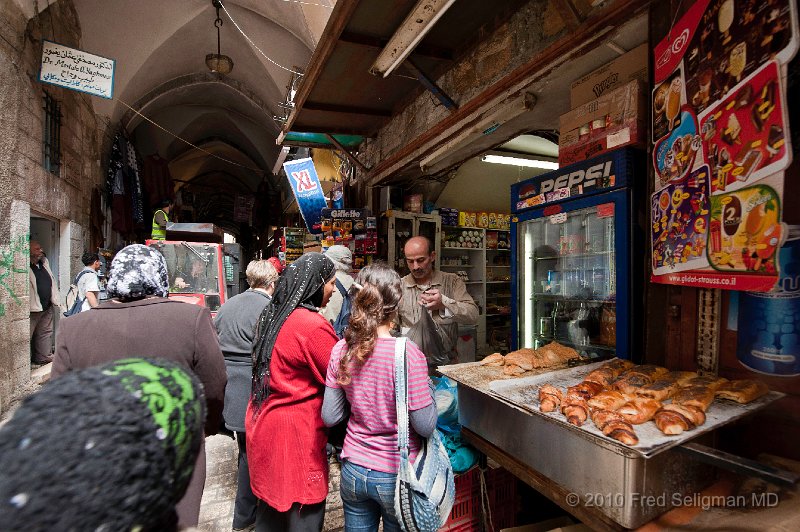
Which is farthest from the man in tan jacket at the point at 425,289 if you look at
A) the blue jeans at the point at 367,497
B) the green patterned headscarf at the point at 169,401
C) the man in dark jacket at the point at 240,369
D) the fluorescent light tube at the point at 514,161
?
the green patterned headscarf at the point at 169,401

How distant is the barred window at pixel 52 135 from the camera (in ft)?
19.1

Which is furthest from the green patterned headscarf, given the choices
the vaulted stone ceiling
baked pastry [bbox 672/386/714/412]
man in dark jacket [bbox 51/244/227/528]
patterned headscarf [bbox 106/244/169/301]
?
the vaulted stone ceiling

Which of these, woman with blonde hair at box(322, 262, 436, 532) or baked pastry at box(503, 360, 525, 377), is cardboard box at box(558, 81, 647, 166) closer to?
baked pastry at box(503, 360, 525, 377)

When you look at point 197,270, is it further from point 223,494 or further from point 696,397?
point 696,397

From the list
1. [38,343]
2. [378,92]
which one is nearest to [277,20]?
[378,92]

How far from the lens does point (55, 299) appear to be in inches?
246

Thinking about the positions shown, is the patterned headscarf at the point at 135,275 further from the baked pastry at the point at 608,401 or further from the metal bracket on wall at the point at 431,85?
the metal bracket on wall at the point at 431,85

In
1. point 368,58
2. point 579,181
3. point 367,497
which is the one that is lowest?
point 367,497

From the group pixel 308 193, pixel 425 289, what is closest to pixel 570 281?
pixel 425 289

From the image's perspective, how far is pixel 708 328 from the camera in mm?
1917

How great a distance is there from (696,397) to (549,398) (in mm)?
590

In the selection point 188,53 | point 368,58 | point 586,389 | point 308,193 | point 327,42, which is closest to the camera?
point 586,389

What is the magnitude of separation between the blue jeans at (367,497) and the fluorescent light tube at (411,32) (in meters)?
2.81

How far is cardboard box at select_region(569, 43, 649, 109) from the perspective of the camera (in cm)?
232
